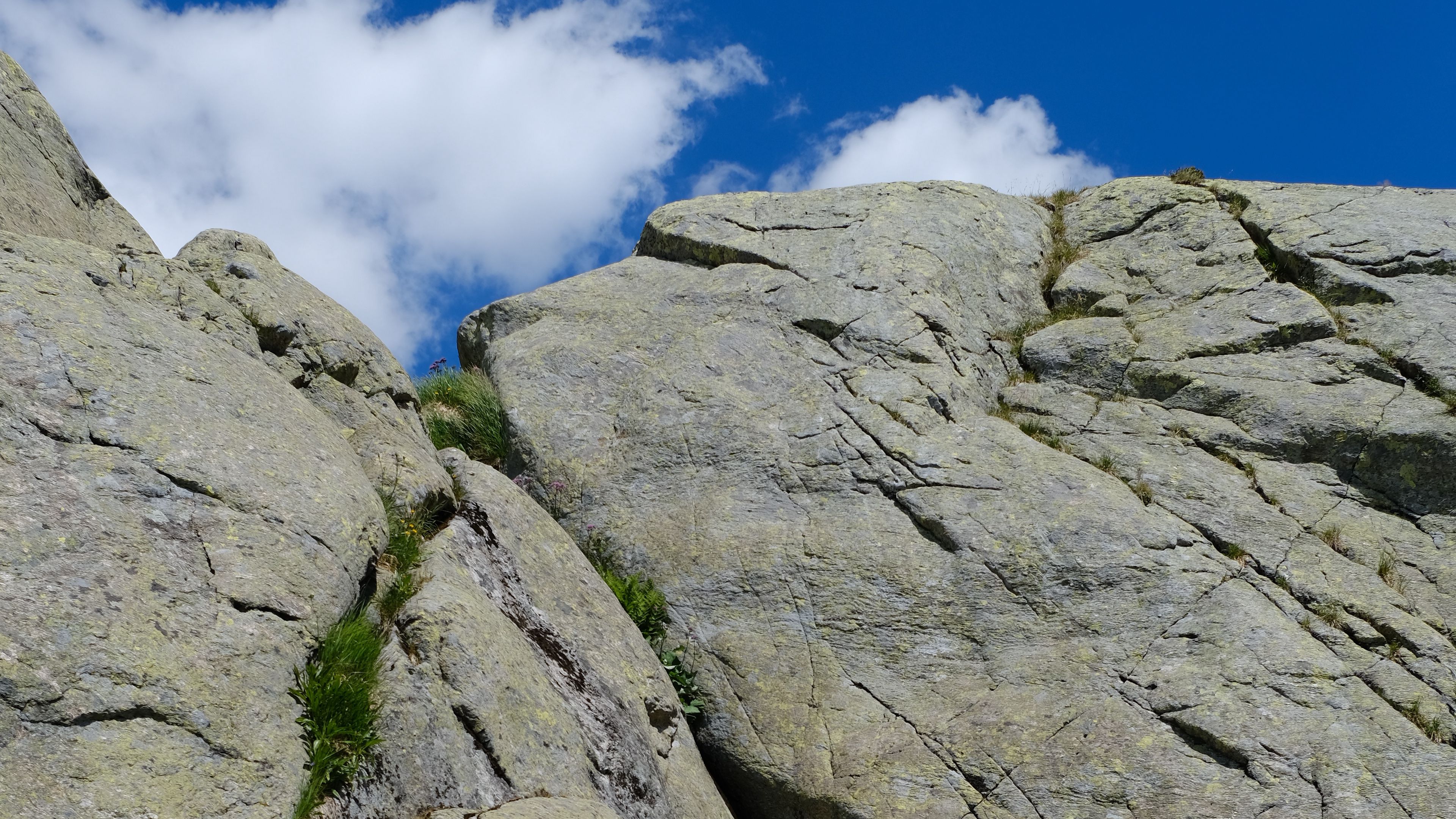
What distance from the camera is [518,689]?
27.0 ft

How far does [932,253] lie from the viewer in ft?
51.0

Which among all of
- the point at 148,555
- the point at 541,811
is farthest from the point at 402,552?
the point at 541,811

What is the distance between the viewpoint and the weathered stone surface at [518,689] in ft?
24.0

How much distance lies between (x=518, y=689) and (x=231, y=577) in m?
2.36

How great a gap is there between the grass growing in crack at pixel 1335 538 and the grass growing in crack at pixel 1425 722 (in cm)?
204

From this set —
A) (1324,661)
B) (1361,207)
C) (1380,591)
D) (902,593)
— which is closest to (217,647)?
(902,593)

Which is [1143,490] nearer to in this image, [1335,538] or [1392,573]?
[1335,538]

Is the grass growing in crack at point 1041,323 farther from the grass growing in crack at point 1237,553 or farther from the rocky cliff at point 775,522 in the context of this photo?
the grass growing in crack at point 1237,553

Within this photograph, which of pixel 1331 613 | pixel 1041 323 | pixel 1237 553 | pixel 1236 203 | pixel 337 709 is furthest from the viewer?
pixel 1236 203

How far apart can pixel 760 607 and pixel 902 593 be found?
5.10ft

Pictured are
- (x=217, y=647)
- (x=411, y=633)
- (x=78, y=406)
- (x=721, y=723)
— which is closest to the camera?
(x=217, y=647)

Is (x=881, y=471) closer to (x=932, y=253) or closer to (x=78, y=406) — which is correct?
(x=932, y=253)

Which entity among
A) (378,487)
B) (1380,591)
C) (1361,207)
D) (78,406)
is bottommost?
(78,406)

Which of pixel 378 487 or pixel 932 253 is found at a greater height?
pixel 932 253
